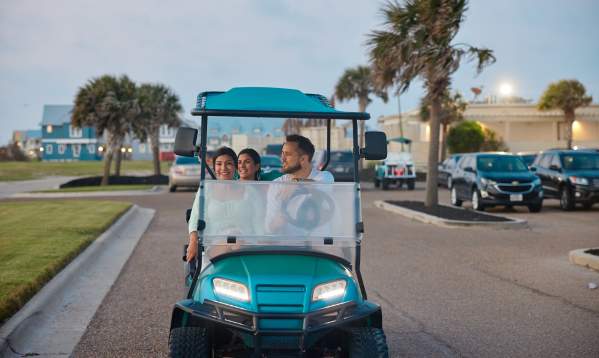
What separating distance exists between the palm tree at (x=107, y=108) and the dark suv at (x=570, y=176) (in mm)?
24345

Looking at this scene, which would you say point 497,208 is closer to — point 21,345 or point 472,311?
point 472,311

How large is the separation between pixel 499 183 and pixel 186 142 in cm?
1739

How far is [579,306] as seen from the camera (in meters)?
8.45

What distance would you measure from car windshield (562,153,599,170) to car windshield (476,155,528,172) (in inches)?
57.4

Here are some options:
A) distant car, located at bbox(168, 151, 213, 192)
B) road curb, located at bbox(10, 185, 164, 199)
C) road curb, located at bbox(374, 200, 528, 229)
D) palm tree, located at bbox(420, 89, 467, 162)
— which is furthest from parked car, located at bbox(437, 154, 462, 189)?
palm tree, located at bbox(420, 89, 467, 162)

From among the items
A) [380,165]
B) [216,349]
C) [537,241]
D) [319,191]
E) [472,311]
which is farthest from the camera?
[380,165]

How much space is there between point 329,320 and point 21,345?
3397 mm

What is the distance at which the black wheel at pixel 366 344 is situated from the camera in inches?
185

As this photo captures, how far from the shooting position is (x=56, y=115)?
99.8 m

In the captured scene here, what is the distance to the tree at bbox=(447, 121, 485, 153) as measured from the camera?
5612cm

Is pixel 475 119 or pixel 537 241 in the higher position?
pixel 475 119

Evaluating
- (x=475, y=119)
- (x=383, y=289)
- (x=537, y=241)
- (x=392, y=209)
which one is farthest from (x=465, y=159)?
(x=475, y=119)

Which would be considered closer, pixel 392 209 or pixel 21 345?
pixel 21 345

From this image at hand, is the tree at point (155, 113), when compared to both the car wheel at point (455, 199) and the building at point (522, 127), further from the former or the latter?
the car wheel at point (455, 199)
